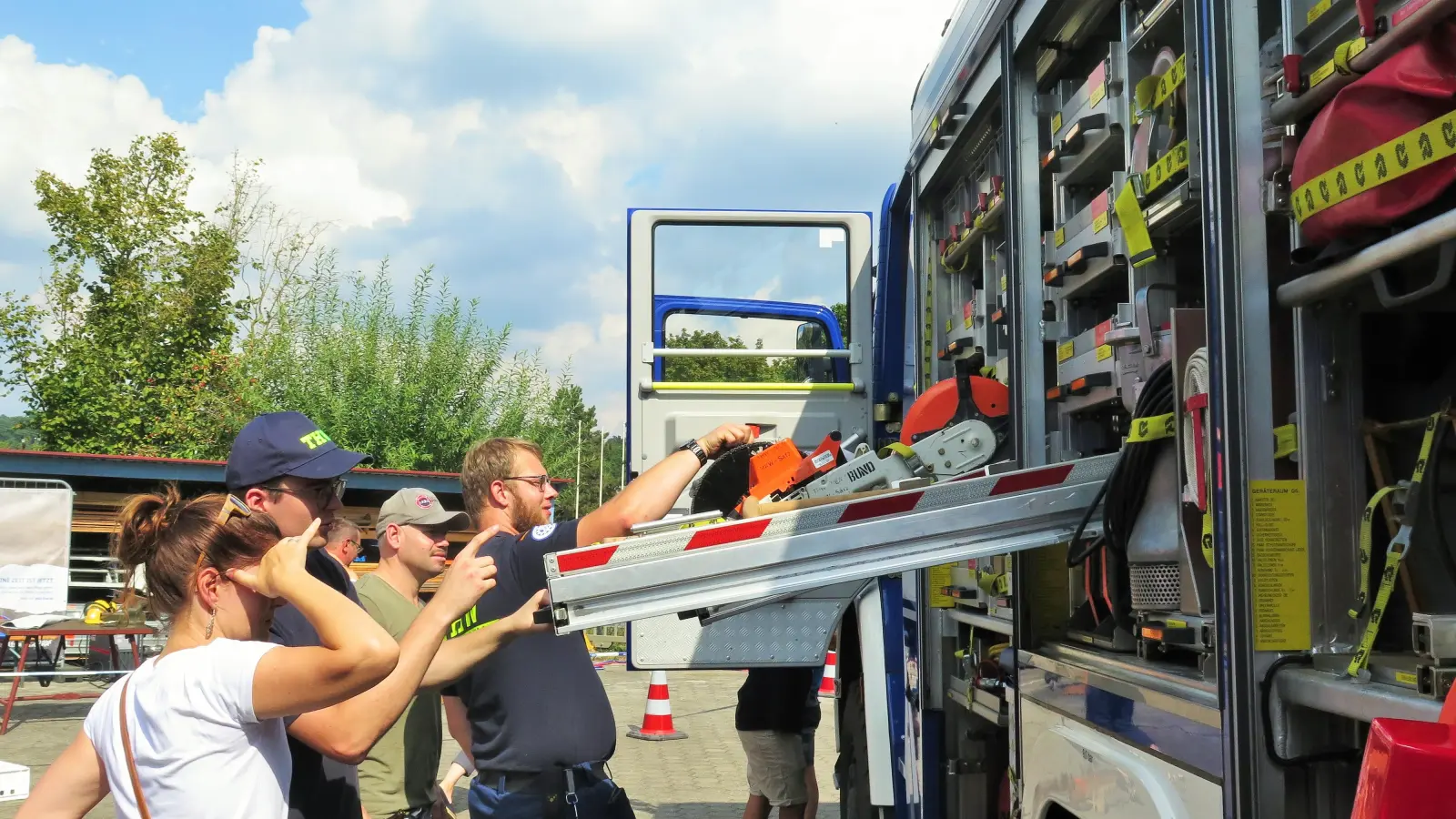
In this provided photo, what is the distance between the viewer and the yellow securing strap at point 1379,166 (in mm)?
1755

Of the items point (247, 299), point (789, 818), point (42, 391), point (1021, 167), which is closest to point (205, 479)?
point (42, 391)

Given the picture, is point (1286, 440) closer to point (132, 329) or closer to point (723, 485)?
point (723, 485)

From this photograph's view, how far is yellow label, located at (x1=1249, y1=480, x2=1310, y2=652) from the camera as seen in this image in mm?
2076

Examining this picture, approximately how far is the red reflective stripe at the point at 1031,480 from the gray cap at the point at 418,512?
97.6 inches

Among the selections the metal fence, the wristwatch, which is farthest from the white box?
the metal fence

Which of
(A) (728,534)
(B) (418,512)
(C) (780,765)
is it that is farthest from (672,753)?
(A) (728,534)

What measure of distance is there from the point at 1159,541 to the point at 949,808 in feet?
7.29

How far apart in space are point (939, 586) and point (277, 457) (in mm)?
2496

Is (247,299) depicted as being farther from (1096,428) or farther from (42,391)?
(1096,428)

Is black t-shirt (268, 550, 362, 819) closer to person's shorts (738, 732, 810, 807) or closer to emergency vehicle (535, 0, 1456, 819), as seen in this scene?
emergency vehicle (535, 0, 1456, 819)

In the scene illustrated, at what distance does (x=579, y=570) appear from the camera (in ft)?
8.93

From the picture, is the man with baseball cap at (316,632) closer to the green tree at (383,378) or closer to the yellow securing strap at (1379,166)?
the yellow securing strap at (1379,166)

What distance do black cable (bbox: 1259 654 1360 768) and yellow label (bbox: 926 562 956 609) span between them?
98.9 inches

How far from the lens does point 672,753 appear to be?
33.4 ft
